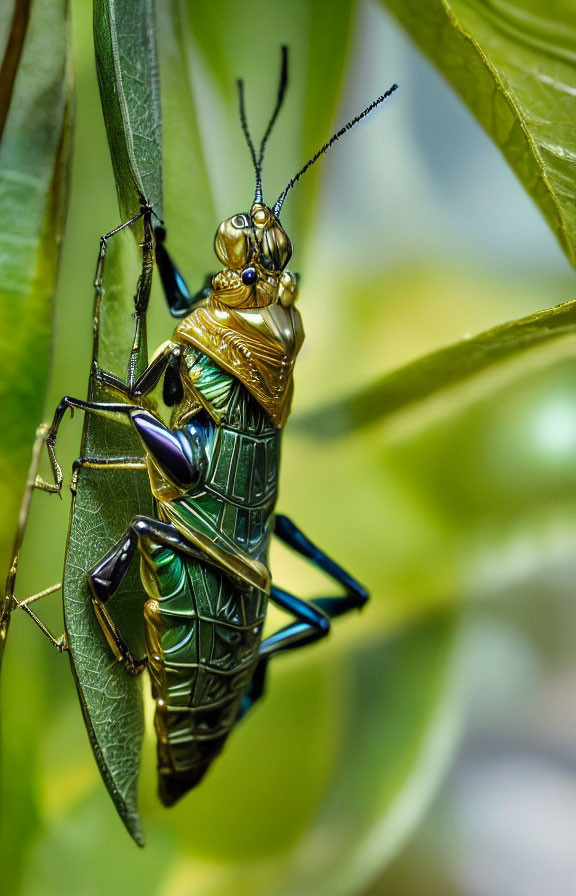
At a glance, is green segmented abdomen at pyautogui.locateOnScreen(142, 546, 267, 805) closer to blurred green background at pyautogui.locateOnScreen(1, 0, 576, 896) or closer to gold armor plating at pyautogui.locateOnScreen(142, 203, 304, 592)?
gold armor plating at pyautogui.locateOnScreen(142, 203, 304, 592)

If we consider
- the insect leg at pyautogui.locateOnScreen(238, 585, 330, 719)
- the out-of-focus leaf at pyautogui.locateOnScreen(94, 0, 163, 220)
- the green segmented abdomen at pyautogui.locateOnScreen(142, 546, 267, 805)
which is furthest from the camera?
the insect leg at pyautogui.locateOnScreen(238, 585, 330, 719)

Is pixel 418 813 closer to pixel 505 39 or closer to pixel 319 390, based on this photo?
pixel 319 390

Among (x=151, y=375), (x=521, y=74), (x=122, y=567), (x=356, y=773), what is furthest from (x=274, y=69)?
(x=356, y=773)

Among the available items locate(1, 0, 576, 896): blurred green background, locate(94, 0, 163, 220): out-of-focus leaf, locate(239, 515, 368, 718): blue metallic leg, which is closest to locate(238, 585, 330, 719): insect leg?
locate(239, 515, 368, 718): blue metallic leg

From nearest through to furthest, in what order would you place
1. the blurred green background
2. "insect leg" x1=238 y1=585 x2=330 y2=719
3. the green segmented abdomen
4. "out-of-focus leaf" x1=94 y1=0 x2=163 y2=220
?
"out-of-focus leaf" x1=94 y1=0 x2=163 y2=220 < the green segmented abdomen < "insect leg" x1=238 y1=585 x2=330 y2=719 < the blurred green background

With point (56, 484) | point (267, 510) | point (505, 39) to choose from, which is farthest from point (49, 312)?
point (505, 39)

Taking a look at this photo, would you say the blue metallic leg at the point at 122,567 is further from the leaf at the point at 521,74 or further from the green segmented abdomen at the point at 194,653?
the leaf at the point at 521,74
